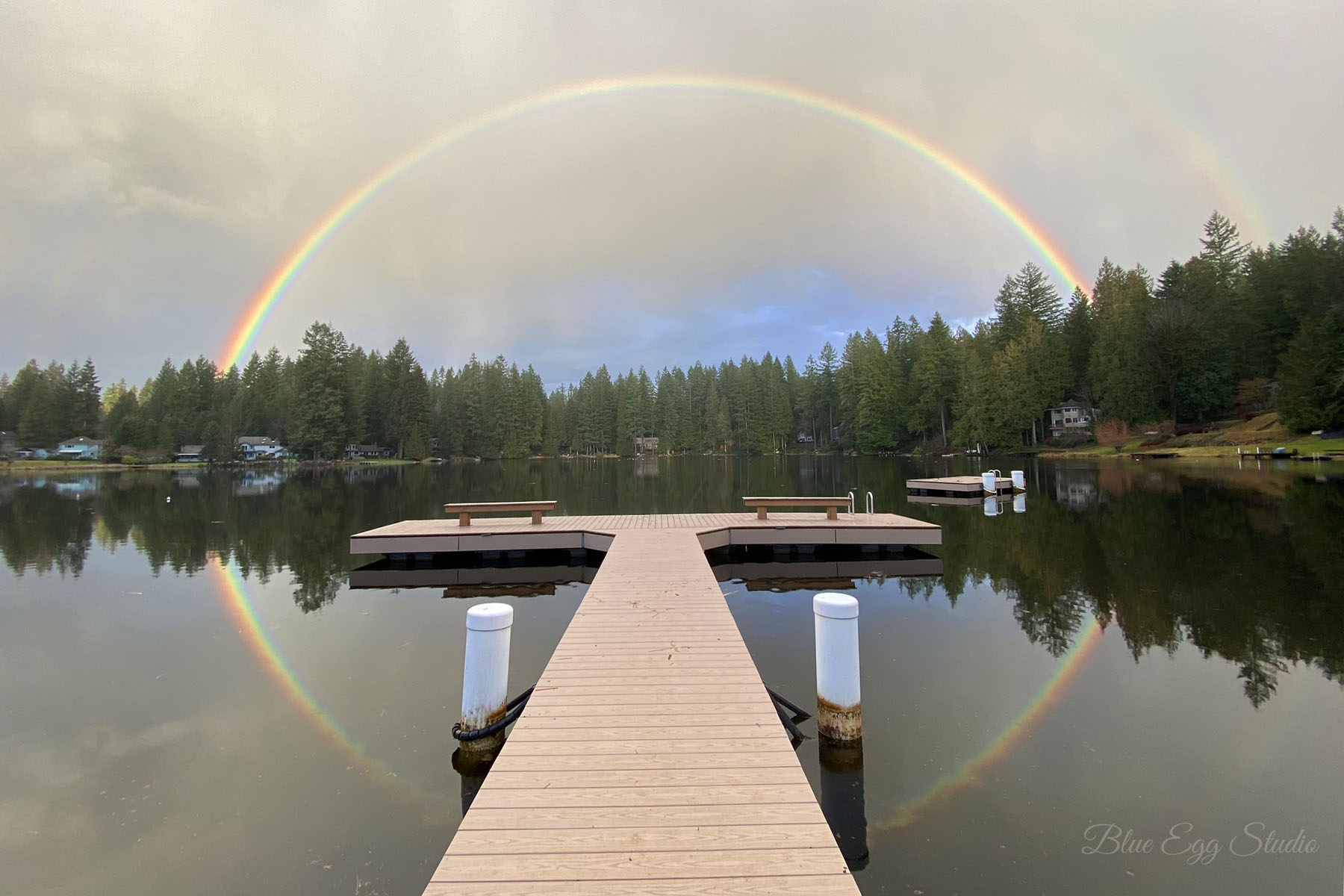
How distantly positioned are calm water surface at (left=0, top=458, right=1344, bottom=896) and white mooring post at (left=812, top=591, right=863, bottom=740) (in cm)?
19

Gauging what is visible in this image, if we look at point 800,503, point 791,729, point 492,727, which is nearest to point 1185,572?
point 800,503

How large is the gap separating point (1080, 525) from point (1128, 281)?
5054 centimetres

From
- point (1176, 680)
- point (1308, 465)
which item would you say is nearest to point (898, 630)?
point (1176, 680)

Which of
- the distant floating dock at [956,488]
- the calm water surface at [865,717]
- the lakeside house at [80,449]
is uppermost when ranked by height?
the lakeside house at [80,449]

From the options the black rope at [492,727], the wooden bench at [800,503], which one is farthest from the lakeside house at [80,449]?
the black rope at [492,727]

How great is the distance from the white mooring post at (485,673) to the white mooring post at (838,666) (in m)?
2.45

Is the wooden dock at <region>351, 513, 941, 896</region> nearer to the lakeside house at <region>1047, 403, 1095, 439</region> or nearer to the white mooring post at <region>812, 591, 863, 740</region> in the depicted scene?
the white mooring post at <region>812, 591, 863, 740</region>

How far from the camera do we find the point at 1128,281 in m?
51.9

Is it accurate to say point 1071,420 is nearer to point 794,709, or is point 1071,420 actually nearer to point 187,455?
point 794,709

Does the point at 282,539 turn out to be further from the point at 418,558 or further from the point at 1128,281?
the point at 1128,281

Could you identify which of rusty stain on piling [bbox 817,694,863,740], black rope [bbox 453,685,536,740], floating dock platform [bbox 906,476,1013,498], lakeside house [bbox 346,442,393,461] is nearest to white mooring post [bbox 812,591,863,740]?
rusty stain on piling [bbox 817,694,863,740]

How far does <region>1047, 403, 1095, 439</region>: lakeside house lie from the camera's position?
53719 millimetres

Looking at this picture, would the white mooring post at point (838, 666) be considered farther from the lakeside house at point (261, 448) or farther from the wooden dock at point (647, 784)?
the lakeside house at point (261, 448)

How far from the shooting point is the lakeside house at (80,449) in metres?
65.2
